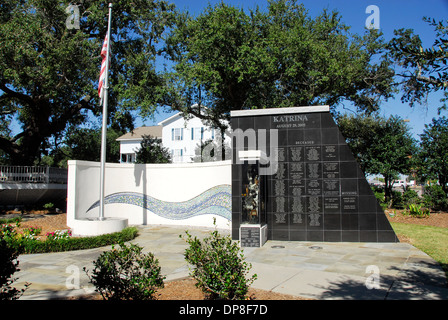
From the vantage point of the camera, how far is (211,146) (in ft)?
112

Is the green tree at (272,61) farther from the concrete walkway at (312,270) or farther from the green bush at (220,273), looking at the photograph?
the green bush at (220,273)

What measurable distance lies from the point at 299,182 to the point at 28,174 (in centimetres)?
1830

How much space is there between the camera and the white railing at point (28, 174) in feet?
69.6

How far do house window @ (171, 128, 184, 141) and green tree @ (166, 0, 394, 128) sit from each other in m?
20.3

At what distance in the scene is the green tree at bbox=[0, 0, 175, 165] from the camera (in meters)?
18.0

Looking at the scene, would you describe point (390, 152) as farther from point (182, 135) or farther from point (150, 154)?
point (182, 135)

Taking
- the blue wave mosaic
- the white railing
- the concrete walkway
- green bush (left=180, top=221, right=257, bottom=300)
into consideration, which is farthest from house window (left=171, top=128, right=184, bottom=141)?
green bush (left=180, top=221, right=257, bottom=300)

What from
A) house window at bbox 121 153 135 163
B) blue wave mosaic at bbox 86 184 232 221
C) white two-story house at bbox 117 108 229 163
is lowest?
blue wave mosaic at bbox 86 184 232 221

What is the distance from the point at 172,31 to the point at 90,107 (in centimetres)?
841

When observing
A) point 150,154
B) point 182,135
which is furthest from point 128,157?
point 150,154

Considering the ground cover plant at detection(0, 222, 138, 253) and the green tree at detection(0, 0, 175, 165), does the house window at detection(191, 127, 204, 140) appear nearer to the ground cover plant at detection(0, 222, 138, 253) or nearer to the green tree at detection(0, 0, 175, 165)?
the green tree at detection(0, 0, 175, 165)

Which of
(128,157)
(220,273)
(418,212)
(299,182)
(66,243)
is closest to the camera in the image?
(220,273)

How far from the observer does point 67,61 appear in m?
18.8
